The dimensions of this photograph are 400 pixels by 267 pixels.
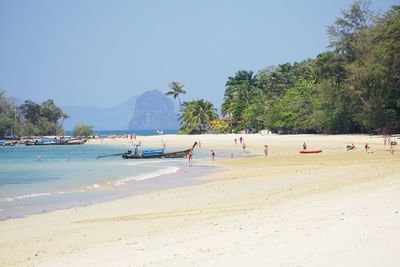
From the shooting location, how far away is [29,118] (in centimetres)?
13450

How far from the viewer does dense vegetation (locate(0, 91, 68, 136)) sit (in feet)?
402

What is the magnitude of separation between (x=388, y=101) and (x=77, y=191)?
42.5 m

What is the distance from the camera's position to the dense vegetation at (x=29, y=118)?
4820 inches

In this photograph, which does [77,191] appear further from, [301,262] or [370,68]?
[370,68]

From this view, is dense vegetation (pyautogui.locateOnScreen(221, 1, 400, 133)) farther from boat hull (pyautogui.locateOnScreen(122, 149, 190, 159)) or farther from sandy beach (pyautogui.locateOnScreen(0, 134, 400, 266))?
sandy beach (pyautogui.locateOnScreen(0, 134, 400, 266))

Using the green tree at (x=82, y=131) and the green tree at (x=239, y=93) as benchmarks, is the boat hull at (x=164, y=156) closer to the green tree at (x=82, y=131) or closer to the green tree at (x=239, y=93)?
the green tree at (x=239, y=93)

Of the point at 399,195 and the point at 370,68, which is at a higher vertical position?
the point at 370,68

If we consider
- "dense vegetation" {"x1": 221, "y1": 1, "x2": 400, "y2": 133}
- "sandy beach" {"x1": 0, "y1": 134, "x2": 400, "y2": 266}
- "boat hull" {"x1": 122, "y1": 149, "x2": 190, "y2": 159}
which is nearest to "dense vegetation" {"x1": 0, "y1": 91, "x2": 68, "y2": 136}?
"dense vegetation" {"x1": 221, "y1": 1, "x2": 400, "y2": 133}

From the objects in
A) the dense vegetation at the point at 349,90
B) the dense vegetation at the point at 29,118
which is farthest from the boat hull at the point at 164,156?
the dense vegetation at the point at 29,118

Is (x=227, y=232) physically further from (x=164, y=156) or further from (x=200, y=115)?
(x=200, y=115)

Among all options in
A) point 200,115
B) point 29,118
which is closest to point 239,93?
point 200,115

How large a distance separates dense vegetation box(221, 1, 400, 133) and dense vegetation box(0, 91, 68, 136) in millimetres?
62283

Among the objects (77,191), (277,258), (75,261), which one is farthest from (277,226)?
(77,191)

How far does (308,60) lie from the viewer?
101 metres
